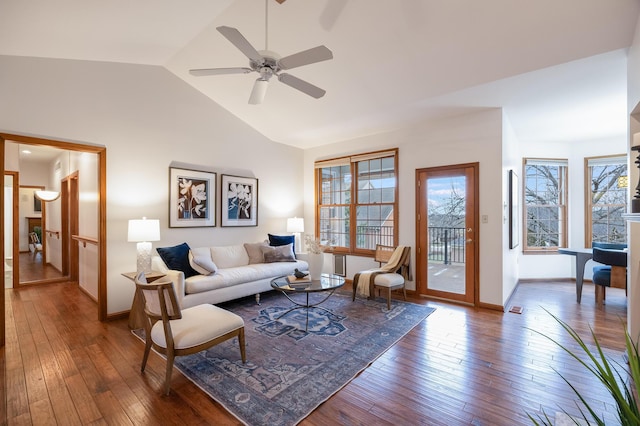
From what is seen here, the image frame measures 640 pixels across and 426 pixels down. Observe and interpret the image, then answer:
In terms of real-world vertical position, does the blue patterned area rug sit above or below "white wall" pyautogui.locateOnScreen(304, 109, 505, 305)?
below

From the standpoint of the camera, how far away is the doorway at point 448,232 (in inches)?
172

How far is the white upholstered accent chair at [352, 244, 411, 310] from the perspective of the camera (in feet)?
13.9

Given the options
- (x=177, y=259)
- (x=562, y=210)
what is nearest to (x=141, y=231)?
(x=177, y=259)

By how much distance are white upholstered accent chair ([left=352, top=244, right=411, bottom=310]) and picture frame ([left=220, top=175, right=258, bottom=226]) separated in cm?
228

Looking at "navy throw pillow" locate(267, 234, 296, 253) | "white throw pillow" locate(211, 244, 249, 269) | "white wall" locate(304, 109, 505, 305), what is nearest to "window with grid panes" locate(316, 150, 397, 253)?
"white wall" locate(304, 109, 505, 305)

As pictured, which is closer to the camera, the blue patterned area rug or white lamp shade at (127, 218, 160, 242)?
the blue patterned area rug

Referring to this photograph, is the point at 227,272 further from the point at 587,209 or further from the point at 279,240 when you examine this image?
the point at 587,209

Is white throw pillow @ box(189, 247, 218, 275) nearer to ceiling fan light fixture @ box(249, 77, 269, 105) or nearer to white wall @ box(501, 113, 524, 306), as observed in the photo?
ceiling fan light fixture @ box(249, 77, 269, 105)

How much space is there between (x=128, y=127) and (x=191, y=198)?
127 centimetres

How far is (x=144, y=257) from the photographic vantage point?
3.79 metres

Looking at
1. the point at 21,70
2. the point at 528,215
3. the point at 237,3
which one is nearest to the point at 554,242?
the point at 528,215

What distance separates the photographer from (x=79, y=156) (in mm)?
5152

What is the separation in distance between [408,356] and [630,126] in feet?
10.0

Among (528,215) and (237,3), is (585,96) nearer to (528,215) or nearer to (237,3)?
(528,215)
